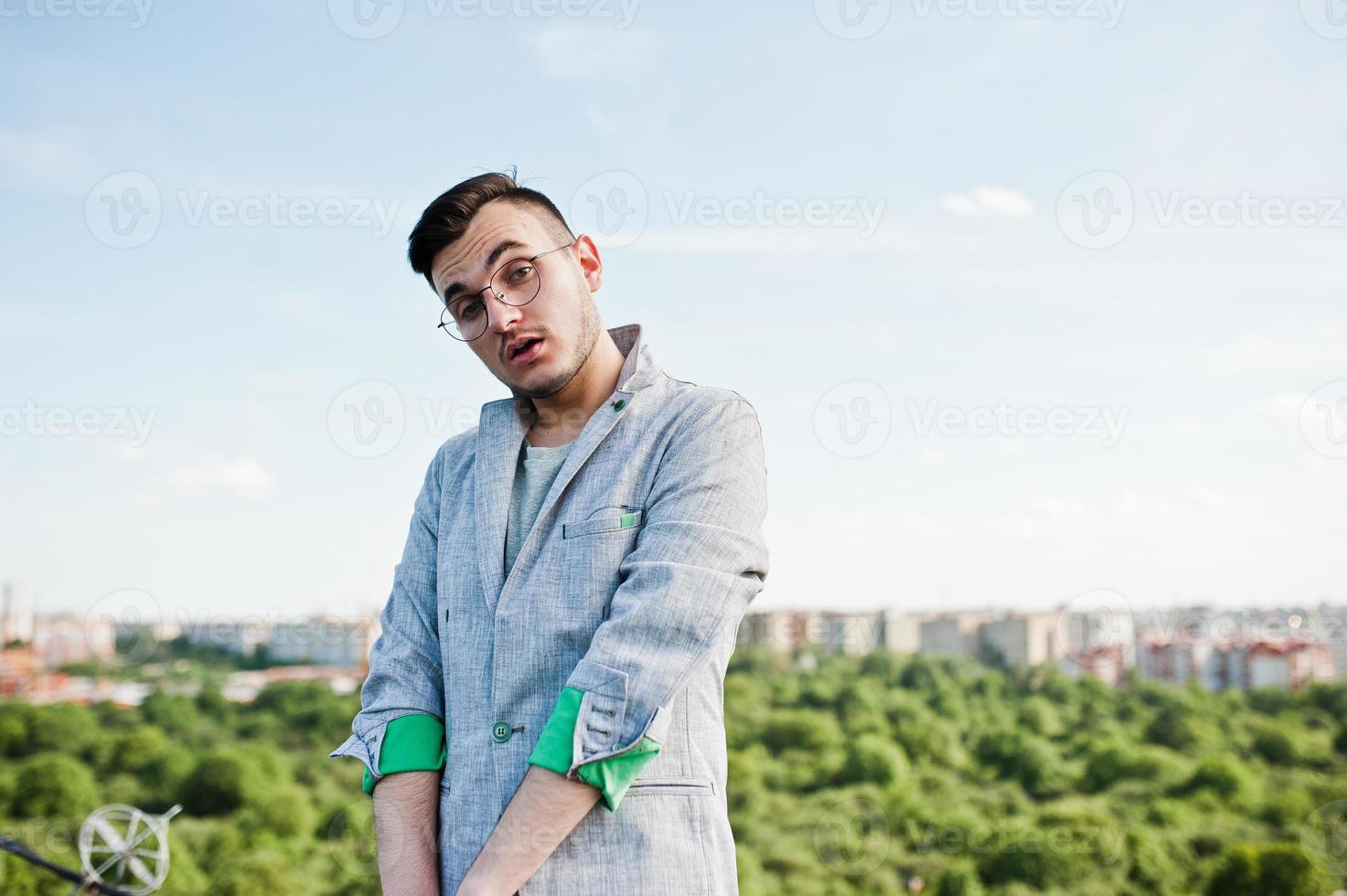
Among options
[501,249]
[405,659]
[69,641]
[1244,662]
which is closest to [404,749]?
[405,659]

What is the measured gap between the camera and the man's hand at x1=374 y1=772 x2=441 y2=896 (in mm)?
1275

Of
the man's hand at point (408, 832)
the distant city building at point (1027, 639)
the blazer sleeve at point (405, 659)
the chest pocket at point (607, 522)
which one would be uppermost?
the distant city building at point (1027, 639)

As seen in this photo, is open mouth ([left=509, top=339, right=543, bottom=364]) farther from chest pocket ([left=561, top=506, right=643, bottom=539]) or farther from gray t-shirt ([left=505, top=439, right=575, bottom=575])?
chest pocket ([left=561, top=506, right=643, bottom=539])

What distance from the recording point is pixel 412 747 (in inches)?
51.6

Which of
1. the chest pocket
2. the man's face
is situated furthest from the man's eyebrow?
the chest pocket

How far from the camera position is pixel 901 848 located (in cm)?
3947

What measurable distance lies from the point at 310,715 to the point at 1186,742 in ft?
109

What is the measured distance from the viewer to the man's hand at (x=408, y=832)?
4.18ft

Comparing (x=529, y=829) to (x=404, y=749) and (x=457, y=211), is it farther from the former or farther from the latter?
(x=457, y=211)

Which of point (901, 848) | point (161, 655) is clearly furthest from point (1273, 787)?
point (161, 655)

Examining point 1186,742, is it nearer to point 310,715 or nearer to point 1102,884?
point 1102,884

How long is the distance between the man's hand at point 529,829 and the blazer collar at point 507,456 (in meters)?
0.24

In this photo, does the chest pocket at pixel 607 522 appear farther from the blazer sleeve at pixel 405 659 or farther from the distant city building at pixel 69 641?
the distant city building at pixel 69 641

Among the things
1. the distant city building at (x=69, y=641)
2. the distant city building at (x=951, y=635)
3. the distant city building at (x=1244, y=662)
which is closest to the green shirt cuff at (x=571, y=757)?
the distant city building at (x=69, y=641)
